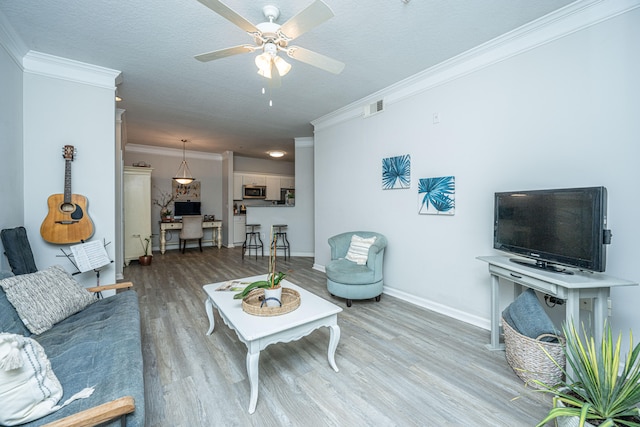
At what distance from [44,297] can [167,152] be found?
604 centimetres

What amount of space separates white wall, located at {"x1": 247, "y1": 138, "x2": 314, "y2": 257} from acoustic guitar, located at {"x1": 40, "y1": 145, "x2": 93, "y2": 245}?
144 inches

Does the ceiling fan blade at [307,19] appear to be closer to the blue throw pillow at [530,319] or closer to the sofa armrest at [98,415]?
the sofa armrest at [98,415]

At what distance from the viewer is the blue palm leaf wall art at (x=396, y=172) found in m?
3.28

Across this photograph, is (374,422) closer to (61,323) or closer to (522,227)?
(522,227)

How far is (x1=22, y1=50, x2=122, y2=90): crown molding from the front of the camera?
2623 millimetres

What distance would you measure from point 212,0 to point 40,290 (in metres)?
2.21

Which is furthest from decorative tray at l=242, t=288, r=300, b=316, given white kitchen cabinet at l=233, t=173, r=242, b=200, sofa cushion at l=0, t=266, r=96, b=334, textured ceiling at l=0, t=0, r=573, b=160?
white kitchen cabinet at l=233, t=173, r=242, b=200

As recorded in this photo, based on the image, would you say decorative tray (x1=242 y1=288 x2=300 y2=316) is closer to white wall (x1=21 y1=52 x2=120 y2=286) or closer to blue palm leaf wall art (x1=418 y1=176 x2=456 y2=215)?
blue palm leaf wall art (x1=418 y1=176 x2=456 y2=215)

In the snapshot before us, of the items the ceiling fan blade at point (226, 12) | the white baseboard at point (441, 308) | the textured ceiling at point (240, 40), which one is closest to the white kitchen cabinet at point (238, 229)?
the textured ceiling at point (240, 40)

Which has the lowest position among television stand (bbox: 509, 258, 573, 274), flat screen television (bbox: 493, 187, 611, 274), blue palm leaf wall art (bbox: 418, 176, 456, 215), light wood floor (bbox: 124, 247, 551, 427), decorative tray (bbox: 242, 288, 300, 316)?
light wood floor (bbox: 124, 247, 551, 427)

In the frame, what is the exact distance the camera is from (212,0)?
1.42m

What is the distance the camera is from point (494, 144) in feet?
8.25

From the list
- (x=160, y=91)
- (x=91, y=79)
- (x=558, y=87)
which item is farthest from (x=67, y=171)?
(x=558, y=87)

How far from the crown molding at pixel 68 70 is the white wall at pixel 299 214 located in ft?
11.9
